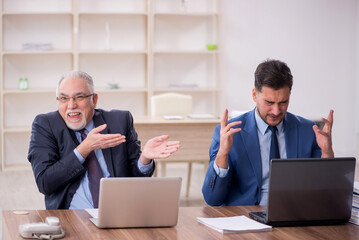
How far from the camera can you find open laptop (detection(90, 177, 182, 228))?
1.94 meters

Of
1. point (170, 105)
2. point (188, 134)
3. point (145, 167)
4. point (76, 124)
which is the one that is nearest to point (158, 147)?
point (145, 167)

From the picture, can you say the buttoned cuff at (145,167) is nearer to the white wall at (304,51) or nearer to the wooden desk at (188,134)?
the wooden desk at (188,134)

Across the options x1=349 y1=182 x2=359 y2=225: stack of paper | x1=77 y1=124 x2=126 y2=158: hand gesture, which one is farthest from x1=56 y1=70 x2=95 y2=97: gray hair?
x1=349 y1=182 x2=359 y2=225: stack of paper

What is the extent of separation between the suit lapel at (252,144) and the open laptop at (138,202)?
648 mm

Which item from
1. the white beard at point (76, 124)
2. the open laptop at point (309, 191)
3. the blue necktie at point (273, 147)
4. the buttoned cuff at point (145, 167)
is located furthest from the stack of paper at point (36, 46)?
the open laptop at point (309, 191)

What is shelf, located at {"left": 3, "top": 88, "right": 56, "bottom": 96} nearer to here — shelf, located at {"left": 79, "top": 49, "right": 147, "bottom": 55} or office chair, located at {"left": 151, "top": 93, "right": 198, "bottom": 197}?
shelf, located at {"left": 79, "top": 49, "right": 147, "bottom": 55}

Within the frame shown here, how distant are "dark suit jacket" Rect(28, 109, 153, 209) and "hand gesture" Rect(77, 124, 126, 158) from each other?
6 centimetres

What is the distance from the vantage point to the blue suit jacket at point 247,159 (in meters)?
2.53

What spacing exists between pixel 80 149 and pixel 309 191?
1.05m

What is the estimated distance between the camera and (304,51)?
7.65 m

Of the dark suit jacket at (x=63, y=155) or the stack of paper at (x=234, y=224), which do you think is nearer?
the stack of paper at (x=234, y=224)

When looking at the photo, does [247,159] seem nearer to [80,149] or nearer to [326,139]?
[326,139]

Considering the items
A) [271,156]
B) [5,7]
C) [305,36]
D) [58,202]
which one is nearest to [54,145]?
[58,202]

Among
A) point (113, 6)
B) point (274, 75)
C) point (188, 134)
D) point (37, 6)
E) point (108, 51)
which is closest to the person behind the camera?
point (274, 75)
